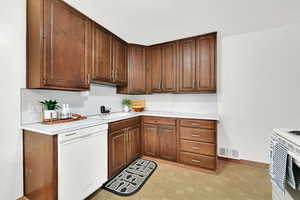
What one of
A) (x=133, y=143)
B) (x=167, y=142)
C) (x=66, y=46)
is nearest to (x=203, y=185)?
(x=167, y=142)

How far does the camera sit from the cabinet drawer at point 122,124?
1.95m

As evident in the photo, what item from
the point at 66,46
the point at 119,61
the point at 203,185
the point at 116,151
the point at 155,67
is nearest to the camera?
the point at 66,46

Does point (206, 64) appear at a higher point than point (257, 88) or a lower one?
higher

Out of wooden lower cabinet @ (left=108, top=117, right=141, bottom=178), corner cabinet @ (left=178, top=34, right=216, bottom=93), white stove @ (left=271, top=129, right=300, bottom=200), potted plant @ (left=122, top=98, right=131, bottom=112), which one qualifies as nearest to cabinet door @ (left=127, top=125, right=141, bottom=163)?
wooden lower cabinet @ (left=108, top=117, right=141, bottom=178)

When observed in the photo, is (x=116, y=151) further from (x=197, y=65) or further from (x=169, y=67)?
(x=197, y=65)

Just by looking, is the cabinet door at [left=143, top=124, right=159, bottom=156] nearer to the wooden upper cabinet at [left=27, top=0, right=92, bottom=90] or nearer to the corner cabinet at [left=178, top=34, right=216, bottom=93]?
the corner cabinet at [left=178, top=34, right=216, bottom=93]

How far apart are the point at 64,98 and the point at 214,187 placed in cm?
253

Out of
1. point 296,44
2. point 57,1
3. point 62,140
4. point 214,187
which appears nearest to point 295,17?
point 296,44

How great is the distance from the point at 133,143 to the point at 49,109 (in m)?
1.43

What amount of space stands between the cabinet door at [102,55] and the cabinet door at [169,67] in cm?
113

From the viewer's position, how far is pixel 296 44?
217cm

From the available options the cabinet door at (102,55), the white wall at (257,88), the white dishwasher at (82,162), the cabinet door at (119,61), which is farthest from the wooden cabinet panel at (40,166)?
the white wall at (257,88)

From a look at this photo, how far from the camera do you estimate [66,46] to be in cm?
168

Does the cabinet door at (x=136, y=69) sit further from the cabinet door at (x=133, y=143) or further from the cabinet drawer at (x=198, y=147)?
the cabinet drawer at (x=198, y=147)
